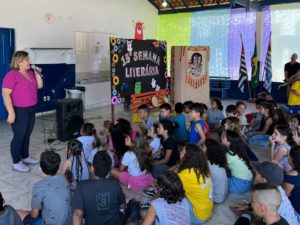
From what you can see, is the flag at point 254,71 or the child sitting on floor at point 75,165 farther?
the flag at point 254,71

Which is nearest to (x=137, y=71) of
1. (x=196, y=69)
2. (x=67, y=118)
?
(x=67, y=118)

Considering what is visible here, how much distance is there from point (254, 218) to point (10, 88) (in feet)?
9.83

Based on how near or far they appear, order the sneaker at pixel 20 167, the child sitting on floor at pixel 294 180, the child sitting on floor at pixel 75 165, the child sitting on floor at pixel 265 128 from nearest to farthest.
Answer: the child sitting on floor at pixel 294 180 < the child sitting on floor at pixel 75 165 < the sneaker at pixel 20 167 < the child sitting on floor at pixel 265 128

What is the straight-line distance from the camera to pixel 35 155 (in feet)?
16.0

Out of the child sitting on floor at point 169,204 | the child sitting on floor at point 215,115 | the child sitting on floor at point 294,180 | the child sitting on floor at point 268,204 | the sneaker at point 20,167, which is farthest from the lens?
the child sitting on floor at point 215,115

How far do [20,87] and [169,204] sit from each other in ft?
8.47

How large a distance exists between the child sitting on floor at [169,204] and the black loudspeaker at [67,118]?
3.58 metres

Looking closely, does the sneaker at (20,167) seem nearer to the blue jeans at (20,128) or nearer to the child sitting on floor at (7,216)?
the blue jeans at (20,128)

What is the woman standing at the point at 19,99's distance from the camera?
3.89 m

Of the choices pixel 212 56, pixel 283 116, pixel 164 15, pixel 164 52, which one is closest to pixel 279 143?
pixel 283 116

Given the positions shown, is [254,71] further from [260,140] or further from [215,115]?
[260,140]

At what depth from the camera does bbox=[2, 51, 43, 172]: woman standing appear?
3895 millimetres

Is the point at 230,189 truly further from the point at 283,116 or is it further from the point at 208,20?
the point at 208,20

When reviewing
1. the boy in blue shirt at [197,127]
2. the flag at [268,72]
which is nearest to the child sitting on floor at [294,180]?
the boy in blue shirt at [197,127]
